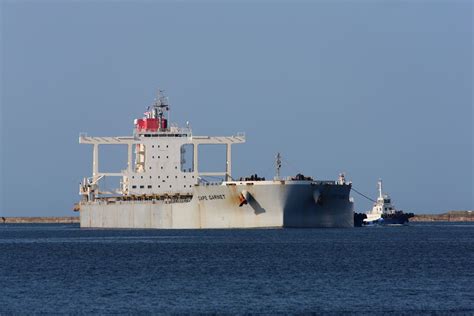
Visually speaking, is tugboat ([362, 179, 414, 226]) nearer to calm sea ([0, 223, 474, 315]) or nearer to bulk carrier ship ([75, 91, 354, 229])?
bulk carrier ship ([75, 91, 354, 229])

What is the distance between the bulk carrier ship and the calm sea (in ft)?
27.1

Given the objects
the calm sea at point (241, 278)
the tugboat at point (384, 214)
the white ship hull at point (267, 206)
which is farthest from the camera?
the tugboat at point (384, 214)

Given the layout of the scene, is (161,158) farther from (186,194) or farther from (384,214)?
(384,214)

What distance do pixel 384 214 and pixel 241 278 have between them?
2952 inches

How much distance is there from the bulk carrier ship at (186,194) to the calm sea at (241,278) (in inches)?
325

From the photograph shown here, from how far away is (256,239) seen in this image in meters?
69.2

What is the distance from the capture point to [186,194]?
85.6 metres

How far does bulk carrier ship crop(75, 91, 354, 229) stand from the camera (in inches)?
2936

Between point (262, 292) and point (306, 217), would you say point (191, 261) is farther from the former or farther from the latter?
point (306, 217)

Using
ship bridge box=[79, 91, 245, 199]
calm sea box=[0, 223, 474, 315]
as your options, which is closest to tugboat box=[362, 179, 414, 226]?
ship bridge box=[79, 91, 245, 199]

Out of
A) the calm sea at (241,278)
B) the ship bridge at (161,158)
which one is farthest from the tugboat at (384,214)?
the calm sea at (241,278)

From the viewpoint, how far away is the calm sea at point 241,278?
34188 mm

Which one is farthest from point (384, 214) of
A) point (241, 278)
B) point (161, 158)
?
point (241, 278)

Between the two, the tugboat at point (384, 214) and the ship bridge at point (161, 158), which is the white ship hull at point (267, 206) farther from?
the tugboat at point (384, 214)
